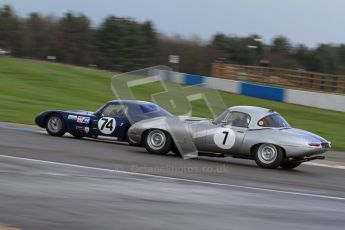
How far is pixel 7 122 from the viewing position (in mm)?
19172

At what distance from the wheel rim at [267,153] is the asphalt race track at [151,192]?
12.5 inches

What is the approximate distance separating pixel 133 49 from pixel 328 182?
104m

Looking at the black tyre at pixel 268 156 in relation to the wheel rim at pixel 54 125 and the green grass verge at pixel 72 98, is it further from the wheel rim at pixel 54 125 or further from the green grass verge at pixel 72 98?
the wheel rim at pixel 54 125

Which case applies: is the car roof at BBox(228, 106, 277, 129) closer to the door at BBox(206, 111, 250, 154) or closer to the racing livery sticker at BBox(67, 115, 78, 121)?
the door at BBox(206, 111, 250, 154)

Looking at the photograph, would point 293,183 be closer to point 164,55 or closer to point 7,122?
point 7,122

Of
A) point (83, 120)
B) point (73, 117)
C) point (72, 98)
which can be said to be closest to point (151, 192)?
point (83, 120)

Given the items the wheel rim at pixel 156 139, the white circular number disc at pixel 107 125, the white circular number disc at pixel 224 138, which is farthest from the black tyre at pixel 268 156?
the white circular number disc at pixel 107 125

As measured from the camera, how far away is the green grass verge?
75.7 feet

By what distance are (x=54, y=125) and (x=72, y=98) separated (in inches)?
579

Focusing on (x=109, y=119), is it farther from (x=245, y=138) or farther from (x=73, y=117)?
(x=245, y=138)

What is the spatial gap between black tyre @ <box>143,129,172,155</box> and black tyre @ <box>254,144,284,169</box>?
1988 millimetres

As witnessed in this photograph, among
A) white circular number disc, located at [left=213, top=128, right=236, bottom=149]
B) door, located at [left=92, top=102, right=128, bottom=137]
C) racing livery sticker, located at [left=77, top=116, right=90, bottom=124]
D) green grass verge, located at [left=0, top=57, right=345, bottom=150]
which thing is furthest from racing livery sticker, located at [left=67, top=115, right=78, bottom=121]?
white circular number disc, located at [left=213, top=128, right=236, bottom=149]

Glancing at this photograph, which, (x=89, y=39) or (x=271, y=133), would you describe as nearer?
(x=271, y=133)

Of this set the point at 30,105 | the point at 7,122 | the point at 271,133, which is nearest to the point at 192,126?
the point at 271,133
